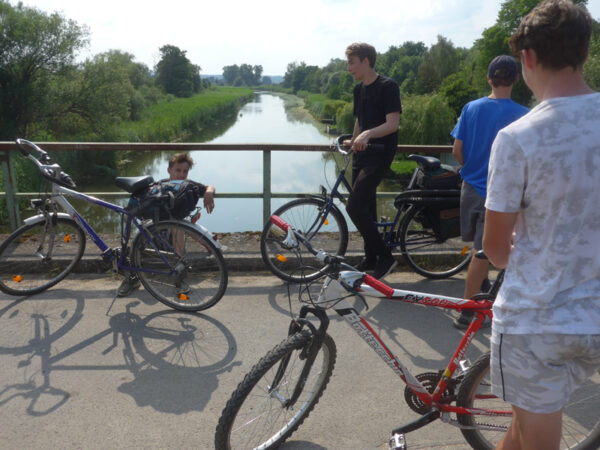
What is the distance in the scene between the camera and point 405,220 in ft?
15.0

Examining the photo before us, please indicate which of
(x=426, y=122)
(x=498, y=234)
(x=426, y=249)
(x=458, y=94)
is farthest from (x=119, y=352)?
(x=458, y=94)

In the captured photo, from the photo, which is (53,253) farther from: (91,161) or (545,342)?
(91,161)

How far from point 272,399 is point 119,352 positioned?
1.40 metres

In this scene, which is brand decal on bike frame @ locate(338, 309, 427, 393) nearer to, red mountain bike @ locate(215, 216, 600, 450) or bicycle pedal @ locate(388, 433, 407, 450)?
red mountain bike @ locate(215, 216, 600, 450)

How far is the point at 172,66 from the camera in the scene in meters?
108

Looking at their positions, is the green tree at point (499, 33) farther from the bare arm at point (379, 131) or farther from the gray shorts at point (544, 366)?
the gray shorts at point (544, 366)

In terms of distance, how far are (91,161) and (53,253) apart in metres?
24.4

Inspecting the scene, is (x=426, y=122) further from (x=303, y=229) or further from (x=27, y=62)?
(x=303, y=229)

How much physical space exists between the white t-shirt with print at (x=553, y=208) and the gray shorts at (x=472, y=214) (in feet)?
6.39

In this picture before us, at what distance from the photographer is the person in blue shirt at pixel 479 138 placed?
130 inches

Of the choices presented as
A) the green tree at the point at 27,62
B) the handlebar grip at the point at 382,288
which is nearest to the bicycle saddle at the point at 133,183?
the handlebar grip at the point at 382,288

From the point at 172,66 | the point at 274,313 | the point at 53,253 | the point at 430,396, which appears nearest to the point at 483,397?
the point at 430,396

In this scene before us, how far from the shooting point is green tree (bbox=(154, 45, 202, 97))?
106 m

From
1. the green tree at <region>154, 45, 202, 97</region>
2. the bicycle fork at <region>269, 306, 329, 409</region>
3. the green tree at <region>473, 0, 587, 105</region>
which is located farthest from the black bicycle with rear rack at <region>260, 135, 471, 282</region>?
the green tree at <region>154, 45, 202, 97</region>
